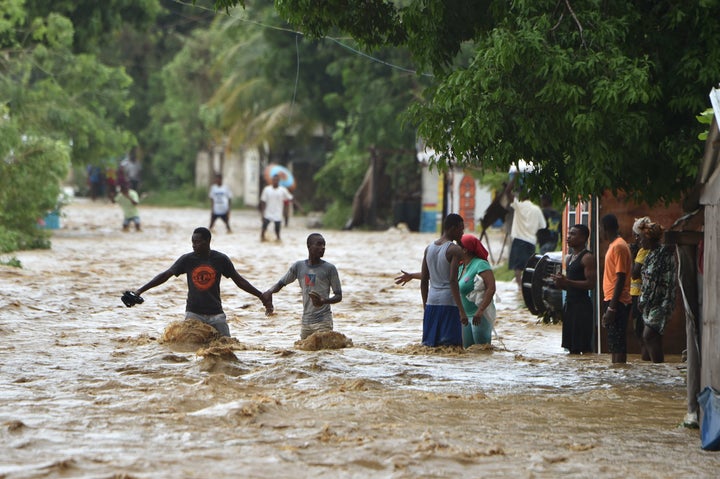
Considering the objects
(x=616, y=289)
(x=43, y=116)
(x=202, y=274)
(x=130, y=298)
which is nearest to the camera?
(x=130, y=298)

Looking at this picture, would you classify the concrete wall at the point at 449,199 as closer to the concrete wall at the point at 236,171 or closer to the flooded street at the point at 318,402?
the concrete wall at the point at 236,171

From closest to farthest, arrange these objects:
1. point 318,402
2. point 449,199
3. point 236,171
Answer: point 318,402 → point 449,199 → point 236,171

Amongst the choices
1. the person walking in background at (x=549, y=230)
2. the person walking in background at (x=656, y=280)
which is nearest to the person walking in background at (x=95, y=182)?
the person walking in background at (x=549, y=230)

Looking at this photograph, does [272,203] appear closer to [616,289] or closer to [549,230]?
[549,230]

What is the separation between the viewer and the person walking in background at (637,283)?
11.5 meters

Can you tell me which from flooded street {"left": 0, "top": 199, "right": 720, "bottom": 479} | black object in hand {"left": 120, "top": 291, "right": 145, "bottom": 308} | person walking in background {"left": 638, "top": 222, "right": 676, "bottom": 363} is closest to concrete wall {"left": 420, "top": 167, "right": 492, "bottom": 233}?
flooded street {"left": 0, "top": 199, "right": 720, "bottom": 479}

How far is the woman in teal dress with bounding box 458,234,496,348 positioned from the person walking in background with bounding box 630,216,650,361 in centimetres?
129

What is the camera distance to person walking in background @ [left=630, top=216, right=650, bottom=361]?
37.7 ft

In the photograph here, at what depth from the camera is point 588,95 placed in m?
9.30

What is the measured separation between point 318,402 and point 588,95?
297 centimetres

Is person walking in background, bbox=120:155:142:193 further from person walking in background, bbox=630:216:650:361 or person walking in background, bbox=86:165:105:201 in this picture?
person walking in background, bbox=630:216:650:361

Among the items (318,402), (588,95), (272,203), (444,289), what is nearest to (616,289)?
(444,289)

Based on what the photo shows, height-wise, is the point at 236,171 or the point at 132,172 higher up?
the point at 236,171

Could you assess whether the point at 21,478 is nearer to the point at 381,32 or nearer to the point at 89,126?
the point at 381,32
